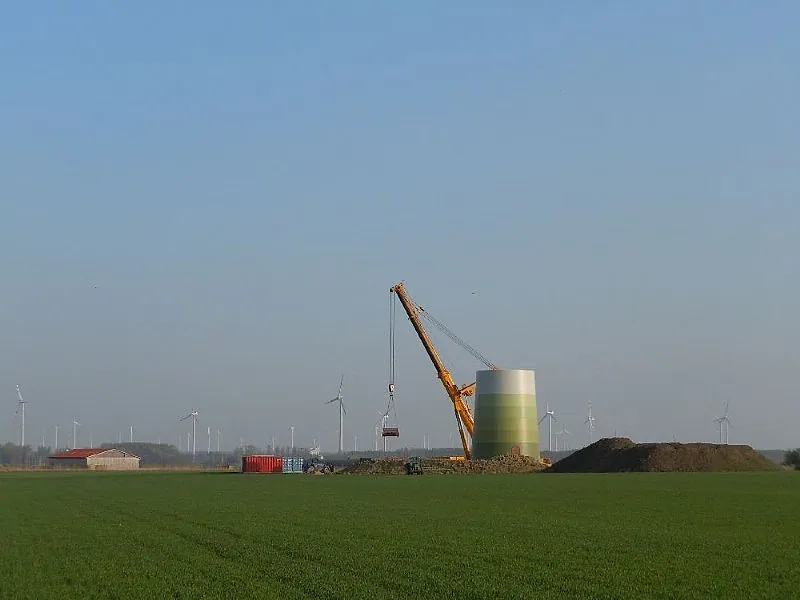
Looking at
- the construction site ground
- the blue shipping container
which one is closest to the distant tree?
the construction site ground

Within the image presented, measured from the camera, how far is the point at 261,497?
60688mm

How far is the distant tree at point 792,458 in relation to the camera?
404ft

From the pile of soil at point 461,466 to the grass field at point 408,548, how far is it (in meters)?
52.4

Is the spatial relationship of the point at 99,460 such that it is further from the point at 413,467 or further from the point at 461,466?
the point at 461,466

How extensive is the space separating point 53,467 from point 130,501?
136754mm

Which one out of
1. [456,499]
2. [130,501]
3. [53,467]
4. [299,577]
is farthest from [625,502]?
[53,467]

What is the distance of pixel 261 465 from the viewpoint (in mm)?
139875

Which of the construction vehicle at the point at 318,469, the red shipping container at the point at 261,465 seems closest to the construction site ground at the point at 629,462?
the construction vehicle at the point at 318,469

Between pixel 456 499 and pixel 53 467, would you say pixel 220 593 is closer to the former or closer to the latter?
pixel 456 499

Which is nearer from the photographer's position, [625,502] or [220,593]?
[220,593]

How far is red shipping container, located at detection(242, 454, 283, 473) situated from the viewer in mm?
139125

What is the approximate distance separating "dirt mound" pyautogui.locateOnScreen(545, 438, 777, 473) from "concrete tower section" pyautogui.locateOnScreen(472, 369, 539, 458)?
15.0 ft

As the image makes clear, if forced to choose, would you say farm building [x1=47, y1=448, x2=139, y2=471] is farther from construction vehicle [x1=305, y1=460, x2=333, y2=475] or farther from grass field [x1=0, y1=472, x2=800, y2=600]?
grass field [x1=0, y1=472, x2=800, y2=600]

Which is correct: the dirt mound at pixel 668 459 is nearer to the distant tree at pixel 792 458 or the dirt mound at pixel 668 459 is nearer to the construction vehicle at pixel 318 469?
the distant tree at pixel 792 458
